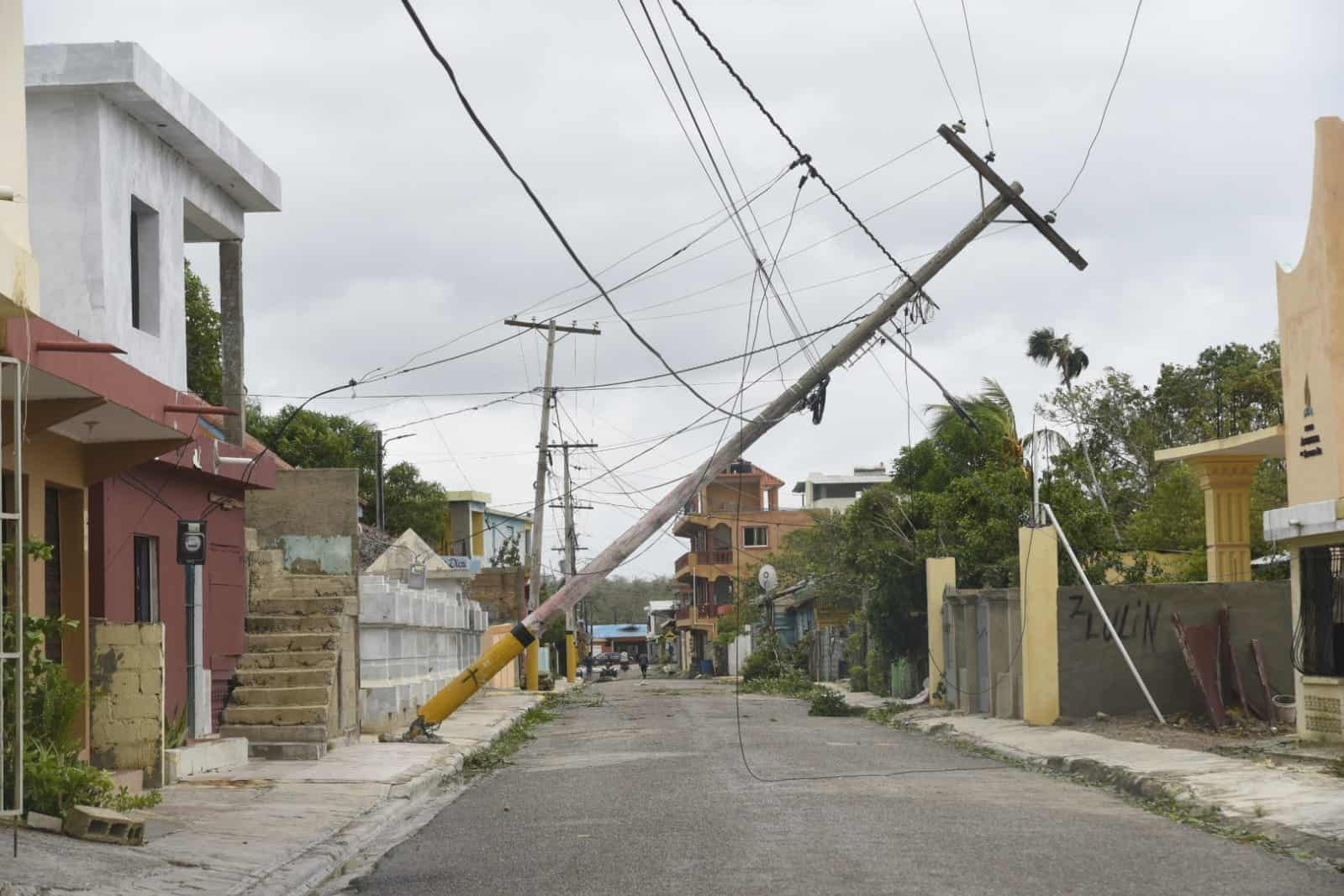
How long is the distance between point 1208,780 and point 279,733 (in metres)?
11.7

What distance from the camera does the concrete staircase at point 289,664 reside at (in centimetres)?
2061

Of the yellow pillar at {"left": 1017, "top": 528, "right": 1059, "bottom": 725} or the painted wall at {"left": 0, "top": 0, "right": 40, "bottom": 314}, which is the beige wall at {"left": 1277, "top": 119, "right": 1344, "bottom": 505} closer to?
the yellow pillar at {"left": 1017, "top": 528, "right": 1059, "bottom": 725}

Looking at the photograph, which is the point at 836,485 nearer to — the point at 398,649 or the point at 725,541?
the point at 725,541

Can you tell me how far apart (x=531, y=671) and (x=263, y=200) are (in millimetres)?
31292

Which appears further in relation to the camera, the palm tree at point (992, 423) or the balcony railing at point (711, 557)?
the balcony railing at point (711, 557)

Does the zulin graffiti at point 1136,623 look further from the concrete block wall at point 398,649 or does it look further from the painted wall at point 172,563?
the painted wall at point 172,563

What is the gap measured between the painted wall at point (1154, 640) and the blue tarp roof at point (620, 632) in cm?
12482

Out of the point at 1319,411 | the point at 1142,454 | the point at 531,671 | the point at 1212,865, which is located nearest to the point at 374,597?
the point at 1319,411

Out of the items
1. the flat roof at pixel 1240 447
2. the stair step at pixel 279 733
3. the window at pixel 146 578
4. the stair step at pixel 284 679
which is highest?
the flat roof at pixel 1240 447

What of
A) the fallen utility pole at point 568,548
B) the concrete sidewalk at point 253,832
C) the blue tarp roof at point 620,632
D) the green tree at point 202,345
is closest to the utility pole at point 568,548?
the fallen utility pole at point 568,548

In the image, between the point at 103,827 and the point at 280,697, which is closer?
the point at 103,827

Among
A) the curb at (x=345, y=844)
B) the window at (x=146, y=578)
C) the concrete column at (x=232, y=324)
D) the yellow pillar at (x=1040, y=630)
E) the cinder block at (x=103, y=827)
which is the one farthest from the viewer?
the yellow pillar at (x=1040, y=630)

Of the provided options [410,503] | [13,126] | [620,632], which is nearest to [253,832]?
[13,126]

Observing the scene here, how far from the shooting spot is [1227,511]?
25.1m
